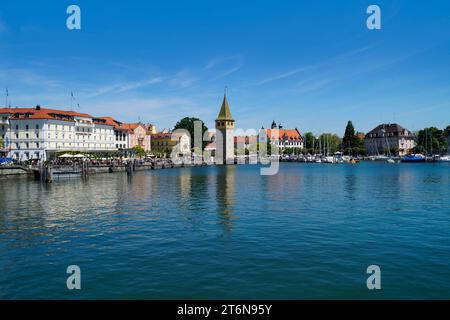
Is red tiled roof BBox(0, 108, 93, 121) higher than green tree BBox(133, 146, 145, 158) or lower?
higher

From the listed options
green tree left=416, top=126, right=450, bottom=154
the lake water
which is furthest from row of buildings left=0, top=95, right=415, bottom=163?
green tree left=416, top=126, right=450, bottom=154

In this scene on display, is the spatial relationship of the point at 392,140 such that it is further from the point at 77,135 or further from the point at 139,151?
the point at 77,135

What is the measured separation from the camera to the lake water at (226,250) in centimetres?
1303

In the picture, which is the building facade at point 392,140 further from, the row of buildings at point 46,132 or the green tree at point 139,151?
the row of buildings at point 46,132

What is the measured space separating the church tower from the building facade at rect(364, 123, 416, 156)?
75174 millimetres

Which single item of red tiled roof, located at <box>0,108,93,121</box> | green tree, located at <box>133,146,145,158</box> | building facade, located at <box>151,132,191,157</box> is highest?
red tiled roof, located at <box>0,108,93,121</box>

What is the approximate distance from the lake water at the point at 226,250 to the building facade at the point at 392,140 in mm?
162067

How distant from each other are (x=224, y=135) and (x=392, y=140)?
288ft

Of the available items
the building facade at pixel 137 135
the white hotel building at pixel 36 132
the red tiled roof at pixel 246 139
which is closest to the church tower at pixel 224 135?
the building facade at pixel 137 135

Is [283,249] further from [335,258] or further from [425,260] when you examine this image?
[425,260]

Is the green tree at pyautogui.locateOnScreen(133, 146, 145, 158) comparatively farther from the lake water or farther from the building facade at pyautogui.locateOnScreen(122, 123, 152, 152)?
the lake water

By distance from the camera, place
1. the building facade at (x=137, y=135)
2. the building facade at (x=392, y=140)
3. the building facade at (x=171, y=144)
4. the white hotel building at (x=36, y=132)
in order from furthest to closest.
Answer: the building facade at (x=392, y=140)
the building facade at (x=171, y=144)
the building facade at (x=137, y=135)
the white hotel building at (x=36, y=132)

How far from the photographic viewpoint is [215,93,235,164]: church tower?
485 feet
